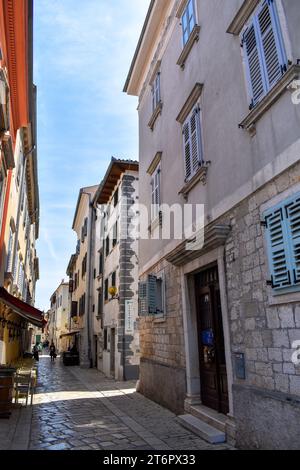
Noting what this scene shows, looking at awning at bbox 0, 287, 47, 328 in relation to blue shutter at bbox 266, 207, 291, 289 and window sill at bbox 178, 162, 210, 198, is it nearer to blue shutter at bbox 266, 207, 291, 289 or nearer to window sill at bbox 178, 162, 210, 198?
window sill at bbox 178, 162, 210, 198

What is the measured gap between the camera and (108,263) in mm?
19578

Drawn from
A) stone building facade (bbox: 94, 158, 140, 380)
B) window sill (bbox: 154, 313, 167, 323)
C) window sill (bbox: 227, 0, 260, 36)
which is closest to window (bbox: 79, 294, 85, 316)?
stone building facade (bbox: 94, 158, 140, 380)

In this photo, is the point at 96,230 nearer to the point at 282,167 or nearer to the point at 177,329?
the point at 177,329

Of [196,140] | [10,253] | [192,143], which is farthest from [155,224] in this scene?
[10,253]

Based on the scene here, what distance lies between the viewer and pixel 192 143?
25.8ft

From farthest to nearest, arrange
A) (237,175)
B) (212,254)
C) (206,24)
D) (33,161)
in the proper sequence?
(33,161) → (206,24) → (212,254) → (237,175)

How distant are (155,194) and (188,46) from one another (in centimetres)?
402

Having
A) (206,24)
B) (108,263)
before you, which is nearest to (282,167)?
(206,24)

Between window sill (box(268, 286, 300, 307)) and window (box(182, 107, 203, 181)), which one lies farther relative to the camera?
window (box(182, 107, 203, 181))

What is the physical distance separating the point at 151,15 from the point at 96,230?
51.5 feet

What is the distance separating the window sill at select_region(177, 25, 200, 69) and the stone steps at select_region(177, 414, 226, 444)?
7826 mm

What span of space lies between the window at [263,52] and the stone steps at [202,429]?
16.9 ft

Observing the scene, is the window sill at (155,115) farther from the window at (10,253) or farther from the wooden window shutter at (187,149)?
the window at (10,253)

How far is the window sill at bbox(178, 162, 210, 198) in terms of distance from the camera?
23.0 ft
